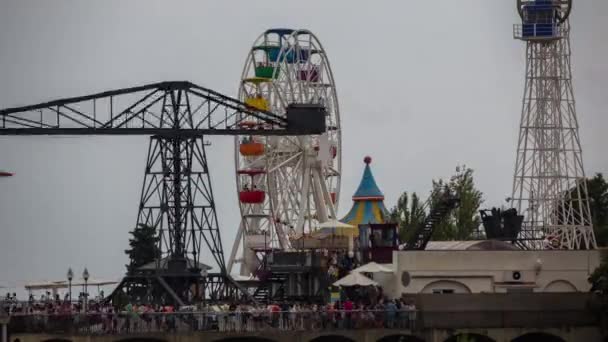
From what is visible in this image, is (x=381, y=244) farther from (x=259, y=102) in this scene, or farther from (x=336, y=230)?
(x=259, y=102)

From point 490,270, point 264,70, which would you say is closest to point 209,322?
point 490,270

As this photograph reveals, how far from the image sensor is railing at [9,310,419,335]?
4254 inches

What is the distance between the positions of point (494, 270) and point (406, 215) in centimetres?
6067

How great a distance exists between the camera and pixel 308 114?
12781 centimetres

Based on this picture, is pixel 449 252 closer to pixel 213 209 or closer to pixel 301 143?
pixel 213 209

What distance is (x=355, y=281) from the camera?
11612cm

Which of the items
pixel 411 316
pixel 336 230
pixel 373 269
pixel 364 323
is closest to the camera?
pixel 364 323

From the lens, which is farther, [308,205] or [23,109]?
[308,205]

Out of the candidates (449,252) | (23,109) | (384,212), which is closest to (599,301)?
(449,252)

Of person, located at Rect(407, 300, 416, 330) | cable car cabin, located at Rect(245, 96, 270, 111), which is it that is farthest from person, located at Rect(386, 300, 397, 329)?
cable car cabin, located at Rect(245, 96, 270, 111)

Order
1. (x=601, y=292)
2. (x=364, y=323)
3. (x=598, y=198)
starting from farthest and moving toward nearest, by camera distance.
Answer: (x=598, y=198), (x=601, y=292), (x=364, y=323)

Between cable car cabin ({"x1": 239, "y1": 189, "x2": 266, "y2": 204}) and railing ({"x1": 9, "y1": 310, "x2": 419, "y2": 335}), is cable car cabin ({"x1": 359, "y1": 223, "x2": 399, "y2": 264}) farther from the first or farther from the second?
cable car cabin ({"x1": 239, "y1": 189, "x2": 266, "y2": 204})

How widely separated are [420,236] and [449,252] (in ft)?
38.5

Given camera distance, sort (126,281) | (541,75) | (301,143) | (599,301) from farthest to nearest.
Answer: (301,143) < (541,75) < (126,281) < (599,301)
